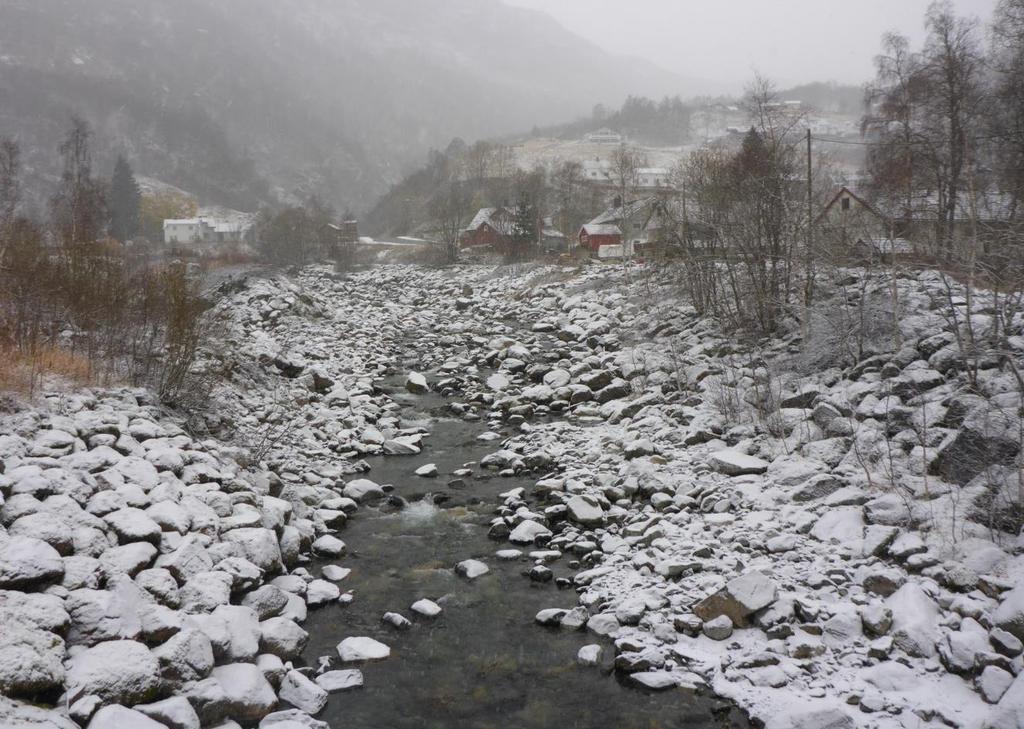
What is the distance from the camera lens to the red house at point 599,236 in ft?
148

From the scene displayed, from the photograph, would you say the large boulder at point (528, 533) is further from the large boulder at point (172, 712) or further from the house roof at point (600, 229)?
the house roof at point (600, 229)

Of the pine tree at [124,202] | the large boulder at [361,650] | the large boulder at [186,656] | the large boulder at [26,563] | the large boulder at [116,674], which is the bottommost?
the large boulder at [361,650]

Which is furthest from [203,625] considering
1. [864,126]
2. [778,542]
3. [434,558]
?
[864,126]

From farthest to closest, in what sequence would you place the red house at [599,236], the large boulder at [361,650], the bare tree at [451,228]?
the bare tree at [451,228] → the red house at [599,236] → the large boulder at [361,650]

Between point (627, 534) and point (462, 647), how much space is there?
3.01 m

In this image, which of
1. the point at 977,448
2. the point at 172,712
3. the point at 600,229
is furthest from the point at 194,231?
the point at 977,448

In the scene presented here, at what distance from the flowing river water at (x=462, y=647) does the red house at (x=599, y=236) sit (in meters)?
36.6

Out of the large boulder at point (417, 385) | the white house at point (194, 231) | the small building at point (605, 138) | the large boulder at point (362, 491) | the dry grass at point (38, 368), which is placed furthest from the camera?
the small building at point (605, 138)

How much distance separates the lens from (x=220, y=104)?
146 metres

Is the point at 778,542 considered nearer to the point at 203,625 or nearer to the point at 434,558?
the point at 434,558

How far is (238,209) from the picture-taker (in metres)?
104

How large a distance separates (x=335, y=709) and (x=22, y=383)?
6898 millimetres

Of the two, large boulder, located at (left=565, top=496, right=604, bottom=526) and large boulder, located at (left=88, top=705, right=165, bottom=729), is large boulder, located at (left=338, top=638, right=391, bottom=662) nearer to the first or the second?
large boulder, located at (left=88, top=705, right=165, bottom=729)

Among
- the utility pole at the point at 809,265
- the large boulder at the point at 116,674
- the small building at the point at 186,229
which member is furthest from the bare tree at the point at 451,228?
the large boulder at the point at 116,674
